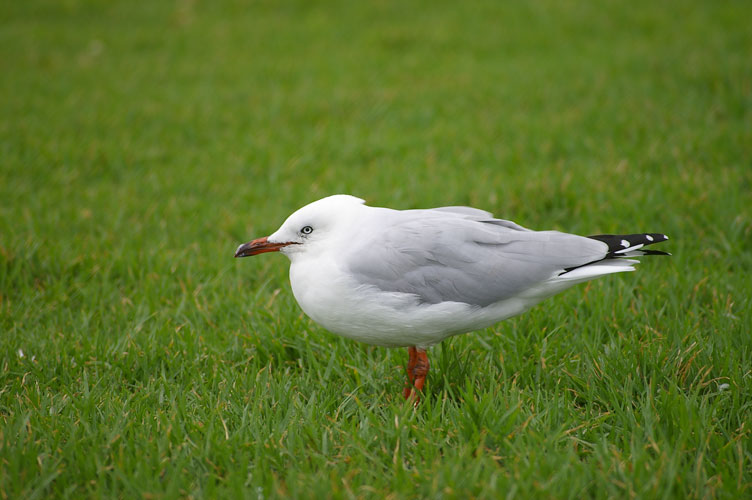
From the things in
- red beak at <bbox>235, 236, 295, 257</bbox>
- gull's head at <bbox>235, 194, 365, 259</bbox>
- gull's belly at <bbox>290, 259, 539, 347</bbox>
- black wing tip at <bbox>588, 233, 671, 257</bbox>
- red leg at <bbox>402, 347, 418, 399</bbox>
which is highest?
gull's head at <bbox>235, 194, 365, 259</bbox>

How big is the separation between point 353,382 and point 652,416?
132 centimetres

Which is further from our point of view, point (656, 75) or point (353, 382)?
point (656, 75)

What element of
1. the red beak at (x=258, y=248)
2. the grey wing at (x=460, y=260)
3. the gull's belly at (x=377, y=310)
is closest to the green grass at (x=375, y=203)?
the gull's belly at (x=377, y=310)

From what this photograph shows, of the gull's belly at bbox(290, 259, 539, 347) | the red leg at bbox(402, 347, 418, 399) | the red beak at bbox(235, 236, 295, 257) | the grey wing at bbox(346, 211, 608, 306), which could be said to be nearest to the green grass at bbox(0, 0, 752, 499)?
the red leg at bbox(402, 347, 418, 399)

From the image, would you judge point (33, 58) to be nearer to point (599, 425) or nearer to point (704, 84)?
point (704, 84)

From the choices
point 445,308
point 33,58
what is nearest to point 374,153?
point 445,308

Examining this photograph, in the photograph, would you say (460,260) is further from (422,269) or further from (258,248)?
(258,248)

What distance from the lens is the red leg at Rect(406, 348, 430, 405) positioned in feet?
9.70

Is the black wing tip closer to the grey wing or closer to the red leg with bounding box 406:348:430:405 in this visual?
the grey wing

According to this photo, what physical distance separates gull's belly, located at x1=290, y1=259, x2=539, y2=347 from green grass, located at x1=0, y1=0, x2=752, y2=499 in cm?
32

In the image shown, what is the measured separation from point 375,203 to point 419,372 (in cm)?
248

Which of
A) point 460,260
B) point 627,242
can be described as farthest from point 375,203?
point 627,242

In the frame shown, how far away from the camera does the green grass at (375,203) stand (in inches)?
99.1

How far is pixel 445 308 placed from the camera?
2803mm
